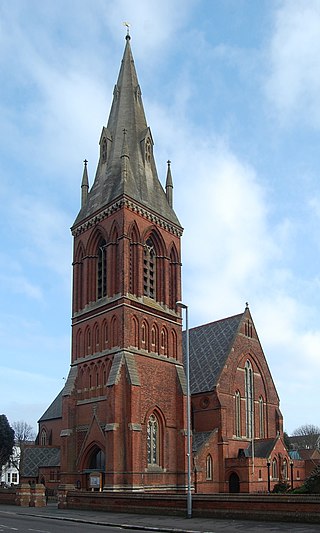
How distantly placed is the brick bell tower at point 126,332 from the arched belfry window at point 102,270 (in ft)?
0.28

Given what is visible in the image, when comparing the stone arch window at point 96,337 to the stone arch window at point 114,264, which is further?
the stone arch window at point 96,337

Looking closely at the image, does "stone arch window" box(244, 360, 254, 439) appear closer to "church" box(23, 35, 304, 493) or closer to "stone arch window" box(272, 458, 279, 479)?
"church" box(23, 35, 304, 493)

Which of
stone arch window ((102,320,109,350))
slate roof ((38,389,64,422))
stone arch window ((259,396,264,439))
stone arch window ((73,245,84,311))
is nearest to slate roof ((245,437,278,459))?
stone arch window ((259,396,264,439))

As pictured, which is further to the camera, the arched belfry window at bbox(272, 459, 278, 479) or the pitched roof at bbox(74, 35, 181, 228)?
the arched belfry window at bbox(272, 459, 278, 479)

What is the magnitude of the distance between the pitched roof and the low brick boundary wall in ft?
71.3

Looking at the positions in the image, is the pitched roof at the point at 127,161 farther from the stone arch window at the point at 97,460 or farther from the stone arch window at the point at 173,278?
the stone arch window at the point at 97,460

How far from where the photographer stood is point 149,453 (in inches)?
1593

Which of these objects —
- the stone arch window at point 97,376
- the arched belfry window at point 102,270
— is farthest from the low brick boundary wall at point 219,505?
the arched belfry window at point 102,270

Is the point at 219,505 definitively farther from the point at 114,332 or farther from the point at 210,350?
the point at 210,350

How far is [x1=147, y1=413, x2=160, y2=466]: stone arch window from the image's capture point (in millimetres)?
40500

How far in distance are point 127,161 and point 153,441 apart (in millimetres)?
21419

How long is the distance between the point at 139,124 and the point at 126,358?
21510 mm

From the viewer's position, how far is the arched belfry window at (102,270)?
147ft

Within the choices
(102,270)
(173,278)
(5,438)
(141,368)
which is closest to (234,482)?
(141,368)
